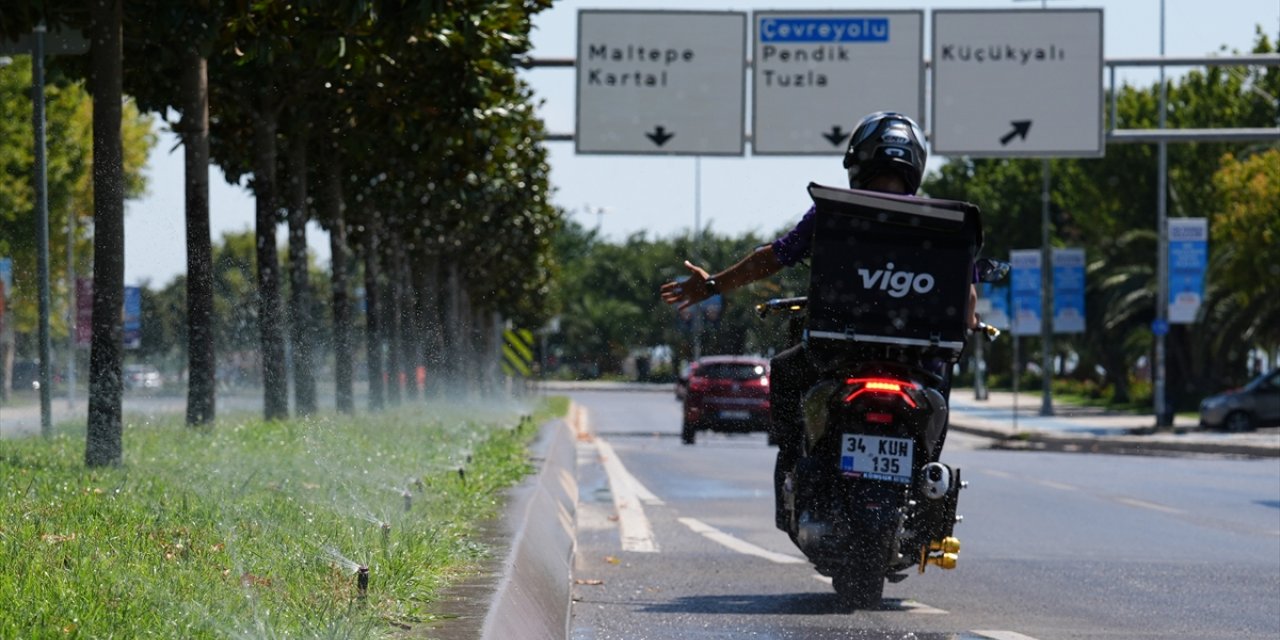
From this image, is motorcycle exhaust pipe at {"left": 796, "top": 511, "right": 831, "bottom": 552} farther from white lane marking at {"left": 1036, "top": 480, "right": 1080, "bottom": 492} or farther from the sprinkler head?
white lane marking at {"left": 1036, "top": 480, "right": 1080, "bottom": 492}

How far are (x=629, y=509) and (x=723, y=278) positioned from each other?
8597 millimetres

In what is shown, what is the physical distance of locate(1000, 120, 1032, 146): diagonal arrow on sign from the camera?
27688mm

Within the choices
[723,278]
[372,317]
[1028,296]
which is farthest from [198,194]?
[1028,296]

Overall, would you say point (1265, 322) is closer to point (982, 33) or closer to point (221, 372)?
point (982, 33)

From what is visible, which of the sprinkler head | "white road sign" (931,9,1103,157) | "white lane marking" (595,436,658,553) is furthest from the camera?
"white road sign" (931,9,1103,157)

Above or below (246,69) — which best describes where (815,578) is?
below

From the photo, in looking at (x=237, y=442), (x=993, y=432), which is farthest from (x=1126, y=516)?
(x=993, y=432)

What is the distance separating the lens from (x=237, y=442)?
1509 cm

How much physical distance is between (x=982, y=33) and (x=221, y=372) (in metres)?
12.1

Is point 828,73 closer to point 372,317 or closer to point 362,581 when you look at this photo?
point 372,317

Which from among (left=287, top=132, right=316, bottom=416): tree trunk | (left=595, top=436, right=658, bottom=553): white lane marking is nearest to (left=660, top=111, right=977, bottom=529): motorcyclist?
(left=595, top=436, right=658, bottom=553): white lane marking

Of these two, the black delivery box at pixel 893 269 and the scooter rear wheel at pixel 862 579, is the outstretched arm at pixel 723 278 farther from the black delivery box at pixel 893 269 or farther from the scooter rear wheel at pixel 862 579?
the scooter rear wheel at pixel 862 579

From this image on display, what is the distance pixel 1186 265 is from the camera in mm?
38125

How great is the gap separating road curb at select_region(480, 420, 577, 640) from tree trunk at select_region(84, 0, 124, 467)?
9.74 feet
